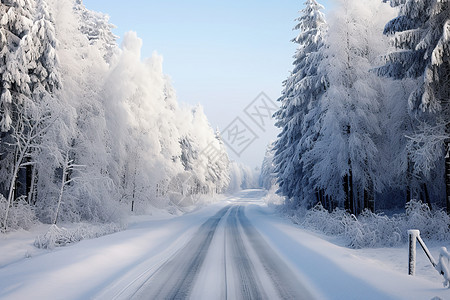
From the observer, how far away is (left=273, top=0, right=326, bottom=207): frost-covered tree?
71.6 feet

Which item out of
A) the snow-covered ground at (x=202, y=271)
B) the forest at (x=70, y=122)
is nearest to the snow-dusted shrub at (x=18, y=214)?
the forest at (x=70, y=122)

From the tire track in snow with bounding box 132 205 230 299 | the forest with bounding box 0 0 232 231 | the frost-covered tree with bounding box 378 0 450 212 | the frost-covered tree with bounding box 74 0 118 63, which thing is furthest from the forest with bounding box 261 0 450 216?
the frost-covered tree with bounding box 74 0 118 63

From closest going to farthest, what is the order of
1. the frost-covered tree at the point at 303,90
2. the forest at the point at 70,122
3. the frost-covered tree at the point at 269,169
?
the forest at the point at 70,122 < the frost-covered tree at the point at 303,90 < the frost-covered tree at the point at 269,169

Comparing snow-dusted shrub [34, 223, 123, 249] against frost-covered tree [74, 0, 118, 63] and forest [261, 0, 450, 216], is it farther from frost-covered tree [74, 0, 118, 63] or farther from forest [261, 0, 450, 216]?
frost-covered tree [74, 0, 118, 63]

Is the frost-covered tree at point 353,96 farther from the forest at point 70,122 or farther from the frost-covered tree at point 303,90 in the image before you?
the forest at point 70,122

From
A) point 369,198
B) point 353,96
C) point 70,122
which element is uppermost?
point 353,96

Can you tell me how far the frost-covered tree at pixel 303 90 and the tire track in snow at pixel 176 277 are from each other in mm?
13013

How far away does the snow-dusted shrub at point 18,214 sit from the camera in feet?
49.5

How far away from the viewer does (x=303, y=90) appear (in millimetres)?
22422

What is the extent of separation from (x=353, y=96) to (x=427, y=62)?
4.94 metres

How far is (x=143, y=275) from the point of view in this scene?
25.5 feet

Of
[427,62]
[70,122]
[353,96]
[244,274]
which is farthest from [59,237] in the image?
[427,62]

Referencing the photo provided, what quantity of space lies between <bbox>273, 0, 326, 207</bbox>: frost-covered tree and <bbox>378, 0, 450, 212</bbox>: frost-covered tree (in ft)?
24.1

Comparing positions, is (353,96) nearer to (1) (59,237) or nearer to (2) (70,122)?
(2) (70,122)
